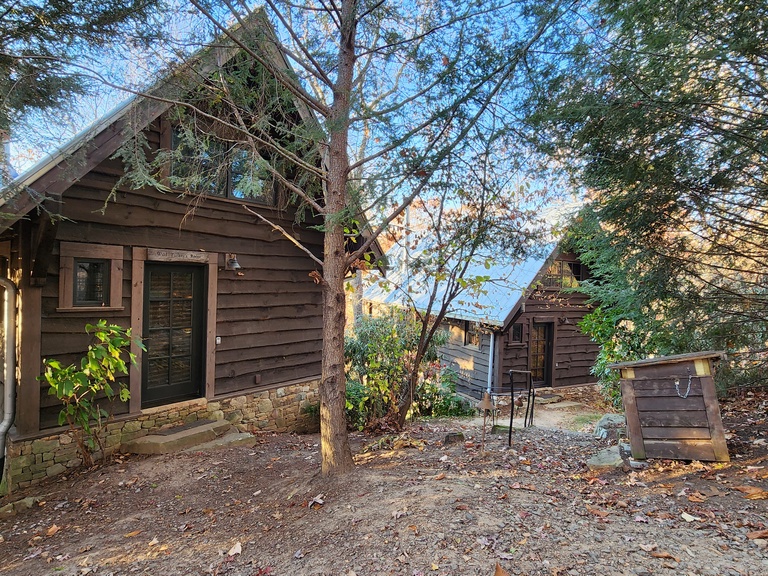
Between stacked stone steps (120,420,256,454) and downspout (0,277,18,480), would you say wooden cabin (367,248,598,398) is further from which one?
downspout (0,277,18,480)

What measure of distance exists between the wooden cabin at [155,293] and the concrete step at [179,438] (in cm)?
16

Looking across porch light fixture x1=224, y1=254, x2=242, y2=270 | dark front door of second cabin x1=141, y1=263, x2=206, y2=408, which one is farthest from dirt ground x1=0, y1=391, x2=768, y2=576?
porch light fixture x1=224, y1=254, x2=242, y2=270

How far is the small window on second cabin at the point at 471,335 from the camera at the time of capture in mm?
13055

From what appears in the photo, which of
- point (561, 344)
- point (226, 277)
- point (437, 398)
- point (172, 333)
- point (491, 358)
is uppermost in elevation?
point (226, 277)

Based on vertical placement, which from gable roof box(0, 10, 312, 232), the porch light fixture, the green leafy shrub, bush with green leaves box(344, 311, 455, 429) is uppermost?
gable roof box(0, 10, 312, 232)

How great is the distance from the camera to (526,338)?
1264cm

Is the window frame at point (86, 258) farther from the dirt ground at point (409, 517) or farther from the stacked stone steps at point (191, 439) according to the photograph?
the dirt ground at point (409, 517)

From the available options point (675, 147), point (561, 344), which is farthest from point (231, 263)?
point (561, 344)

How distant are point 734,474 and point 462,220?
353 cm

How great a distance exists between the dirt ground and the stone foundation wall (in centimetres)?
24

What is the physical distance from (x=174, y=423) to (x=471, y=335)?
359 inches

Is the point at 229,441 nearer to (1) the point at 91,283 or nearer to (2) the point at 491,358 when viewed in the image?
(1) the point at 91,283

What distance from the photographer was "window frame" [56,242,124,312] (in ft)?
16.2

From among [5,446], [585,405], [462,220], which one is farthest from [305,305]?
[585,405]
